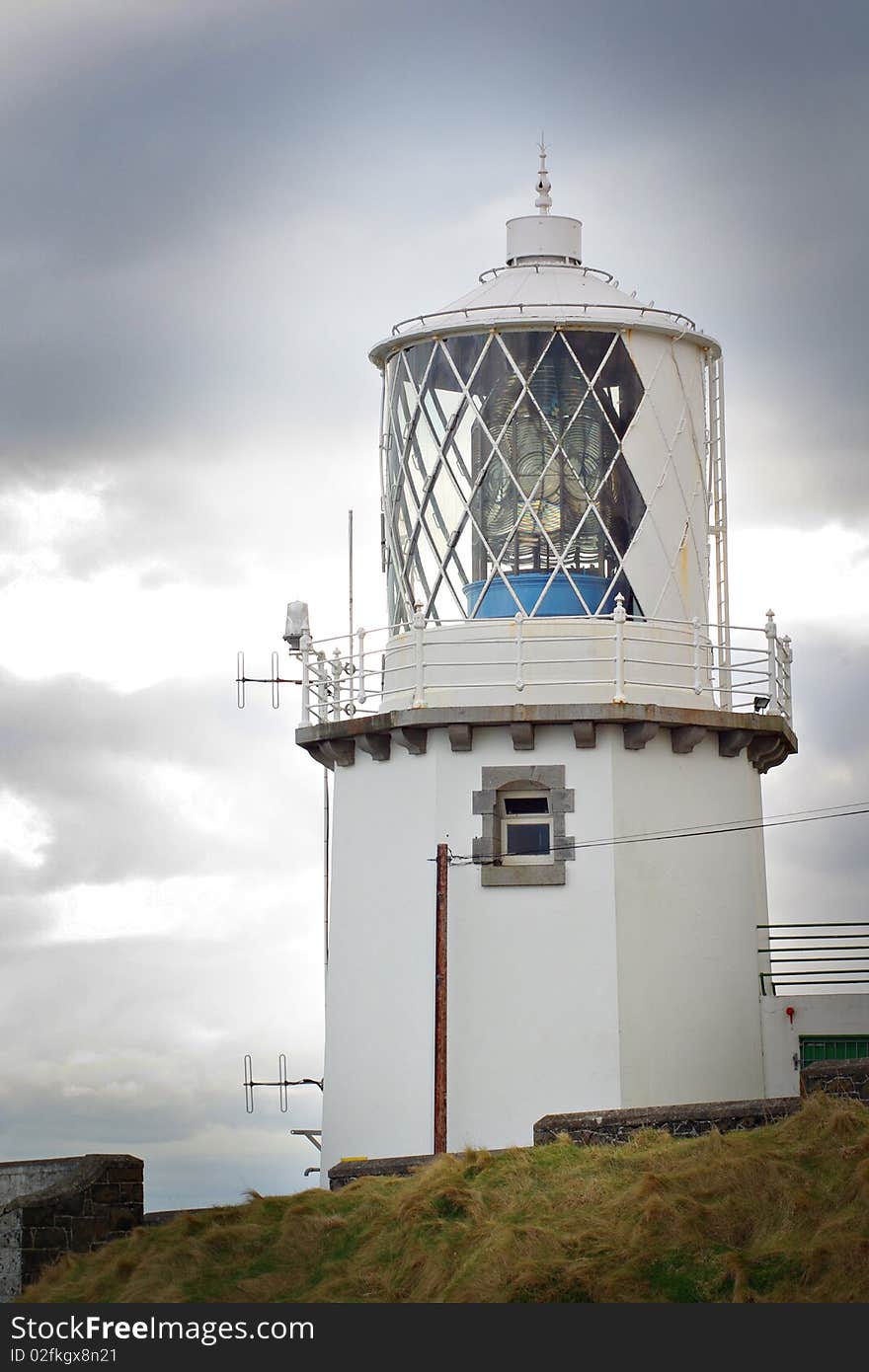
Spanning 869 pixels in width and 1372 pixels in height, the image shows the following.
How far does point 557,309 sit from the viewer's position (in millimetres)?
24359

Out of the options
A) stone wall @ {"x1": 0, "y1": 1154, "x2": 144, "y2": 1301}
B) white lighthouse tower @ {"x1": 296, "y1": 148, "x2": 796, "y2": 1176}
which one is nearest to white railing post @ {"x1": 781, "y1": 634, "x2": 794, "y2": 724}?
white lighthouse tower @ {"x1": 296, "y1": 148, "x2": 796, "y2": 1176}

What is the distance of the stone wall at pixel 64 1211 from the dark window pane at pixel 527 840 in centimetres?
503

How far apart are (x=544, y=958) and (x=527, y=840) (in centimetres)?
128

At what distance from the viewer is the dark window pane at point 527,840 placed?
2366cm

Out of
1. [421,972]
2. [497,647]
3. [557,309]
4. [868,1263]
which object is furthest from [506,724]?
[868,1263]

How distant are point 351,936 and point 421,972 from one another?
1188 millimetres

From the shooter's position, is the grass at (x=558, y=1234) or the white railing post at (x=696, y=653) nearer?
the grass at (x=558, y=1234)

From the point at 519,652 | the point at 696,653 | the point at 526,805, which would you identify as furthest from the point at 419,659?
the point at 696,653

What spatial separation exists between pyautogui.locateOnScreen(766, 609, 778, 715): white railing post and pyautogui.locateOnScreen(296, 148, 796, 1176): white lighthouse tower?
2.0 inches

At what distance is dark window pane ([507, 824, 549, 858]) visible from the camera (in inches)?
931

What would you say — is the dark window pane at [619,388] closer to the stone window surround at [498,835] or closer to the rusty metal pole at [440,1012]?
the stone window surround at [498,835]

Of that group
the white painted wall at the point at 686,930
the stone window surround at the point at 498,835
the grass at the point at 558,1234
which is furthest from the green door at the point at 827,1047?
the grass at the point at 558,1234

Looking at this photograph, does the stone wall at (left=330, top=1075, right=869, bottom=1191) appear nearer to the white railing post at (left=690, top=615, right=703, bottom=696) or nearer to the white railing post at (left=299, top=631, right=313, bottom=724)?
the white railing post at (left=690, top=615, right=703, bottom=696)

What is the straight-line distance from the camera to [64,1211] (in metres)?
21.7
